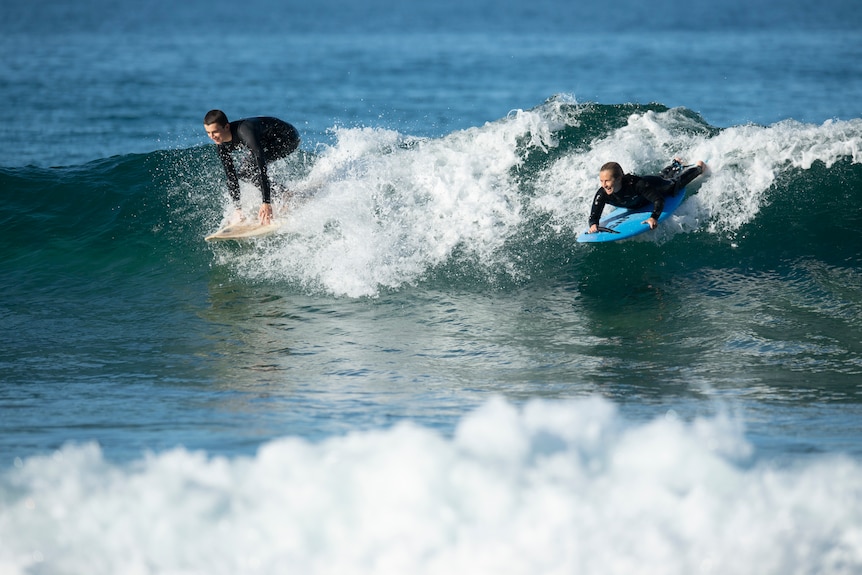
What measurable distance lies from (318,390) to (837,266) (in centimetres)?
644

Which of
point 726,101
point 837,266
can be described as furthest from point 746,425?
point 726,101

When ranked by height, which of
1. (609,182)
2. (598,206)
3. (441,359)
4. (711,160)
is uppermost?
(711,160)

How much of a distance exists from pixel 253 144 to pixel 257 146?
49 millimetres

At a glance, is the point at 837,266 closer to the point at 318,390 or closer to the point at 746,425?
the point at 746,425

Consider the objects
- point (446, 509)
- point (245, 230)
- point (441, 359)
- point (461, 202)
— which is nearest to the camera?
point (446, 509)

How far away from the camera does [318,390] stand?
7289 mm

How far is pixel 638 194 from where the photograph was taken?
33.3 ft

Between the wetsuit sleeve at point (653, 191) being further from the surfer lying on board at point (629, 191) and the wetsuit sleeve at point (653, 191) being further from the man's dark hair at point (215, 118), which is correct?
the man's dark hair at point (215, 118)

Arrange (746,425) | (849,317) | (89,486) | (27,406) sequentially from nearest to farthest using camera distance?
(89,486) → (746,425) → (27,406) → (849,317)

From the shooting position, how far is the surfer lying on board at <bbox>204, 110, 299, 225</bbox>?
968 centimetres

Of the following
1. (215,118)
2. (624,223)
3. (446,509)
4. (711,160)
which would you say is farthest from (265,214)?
(446,509)

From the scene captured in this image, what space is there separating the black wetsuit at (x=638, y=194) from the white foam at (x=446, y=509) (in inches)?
188

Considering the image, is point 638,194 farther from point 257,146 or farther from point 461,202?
point 257,146

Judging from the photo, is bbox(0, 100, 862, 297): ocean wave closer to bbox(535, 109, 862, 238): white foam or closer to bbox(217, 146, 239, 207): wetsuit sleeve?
bbox(535, 109, 862, 238): white foam
